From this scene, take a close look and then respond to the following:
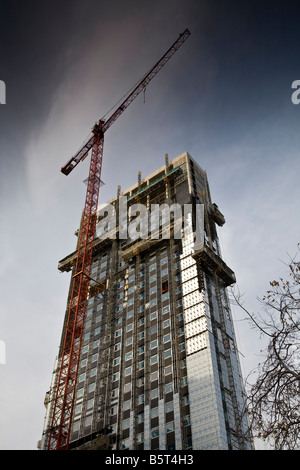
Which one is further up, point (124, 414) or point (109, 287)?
point (109, 287)

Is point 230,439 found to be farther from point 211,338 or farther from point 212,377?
point 211,338

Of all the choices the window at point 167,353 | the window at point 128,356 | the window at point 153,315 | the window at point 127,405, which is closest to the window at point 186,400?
the window at point 167,353

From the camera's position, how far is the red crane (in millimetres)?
73375

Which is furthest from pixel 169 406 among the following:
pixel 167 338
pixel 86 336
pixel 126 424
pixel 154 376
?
pixel 86 336

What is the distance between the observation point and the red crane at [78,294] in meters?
73.4

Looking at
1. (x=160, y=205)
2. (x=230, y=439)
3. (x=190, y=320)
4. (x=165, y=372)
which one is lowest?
(x=230, y=439)

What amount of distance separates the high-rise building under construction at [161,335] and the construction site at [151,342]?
0.19 meters

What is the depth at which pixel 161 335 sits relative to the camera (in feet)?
264

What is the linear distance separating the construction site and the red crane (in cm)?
25

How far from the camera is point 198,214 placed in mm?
98125
